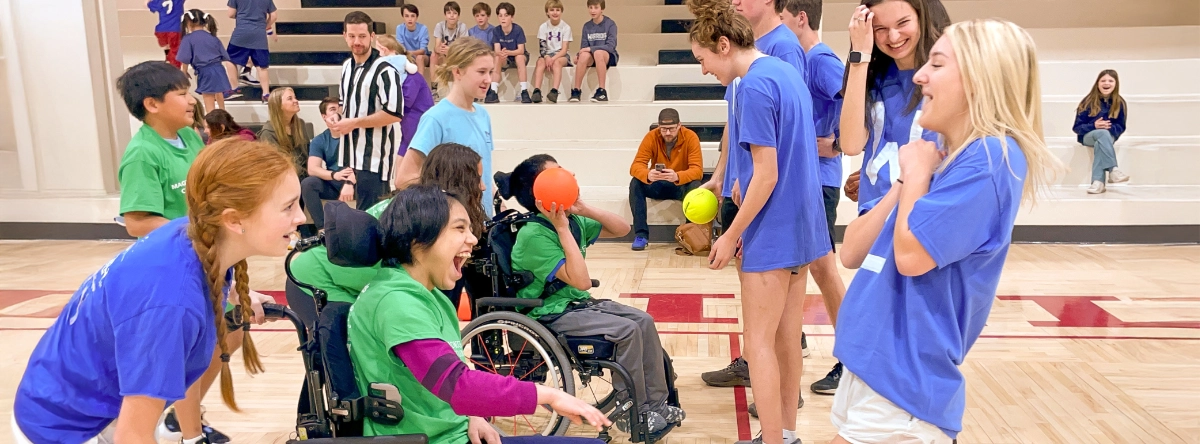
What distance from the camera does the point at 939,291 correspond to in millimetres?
1480

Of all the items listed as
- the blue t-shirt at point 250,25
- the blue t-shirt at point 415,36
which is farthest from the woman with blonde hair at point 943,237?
the blue t-shirt at point 415,36

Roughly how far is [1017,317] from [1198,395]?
3.45 ft

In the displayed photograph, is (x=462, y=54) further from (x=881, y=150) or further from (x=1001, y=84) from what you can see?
(x=1001, y=84)

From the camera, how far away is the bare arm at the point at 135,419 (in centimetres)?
130

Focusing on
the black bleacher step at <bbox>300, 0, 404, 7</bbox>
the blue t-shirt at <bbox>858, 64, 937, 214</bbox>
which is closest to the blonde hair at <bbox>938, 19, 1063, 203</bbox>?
the blue t-shirt at <bbox>858, 64, 937, 214</bbox>

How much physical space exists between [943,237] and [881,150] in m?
0.97

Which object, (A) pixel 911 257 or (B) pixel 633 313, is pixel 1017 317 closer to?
(B) pixel 633 313

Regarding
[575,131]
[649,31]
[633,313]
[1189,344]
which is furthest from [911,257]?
[649,31]

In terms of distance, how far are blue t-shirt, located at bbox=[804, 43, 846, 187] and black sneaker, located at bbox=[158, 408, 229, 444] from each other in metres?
2.17

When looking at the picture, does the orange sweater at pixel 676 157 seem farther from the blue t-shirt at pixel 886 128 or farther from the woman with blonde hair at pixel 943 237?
the woman with blonde hair at pixel 943 237

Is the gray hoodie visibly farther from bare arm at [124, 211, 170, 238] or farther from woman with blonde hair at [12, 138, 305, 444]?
woman with blonde hair at [12, 138, 305, 444]

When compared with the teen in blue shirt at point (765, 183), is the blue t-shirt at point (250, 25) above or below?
above

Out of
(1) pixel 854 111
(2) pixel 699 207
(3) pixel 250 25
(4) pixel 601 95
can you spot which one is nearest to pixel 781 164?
(1) pixel 854 111

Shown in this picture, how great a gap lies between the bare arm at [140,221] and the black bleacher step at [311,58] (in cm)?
611
